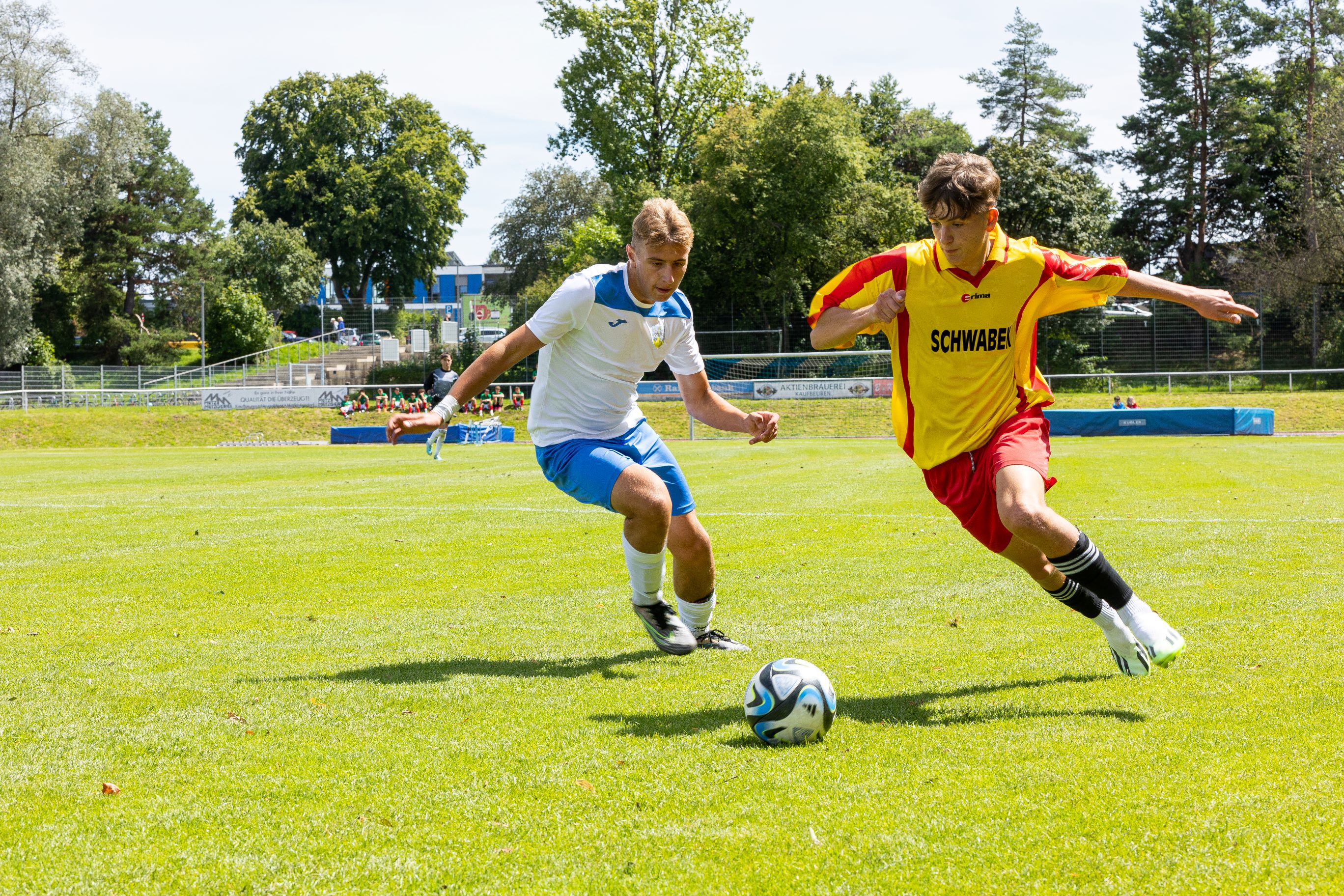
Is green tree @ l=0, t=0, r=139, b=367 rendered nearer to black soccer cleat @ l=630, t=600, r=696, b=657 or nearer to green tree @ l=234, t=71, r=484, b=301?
green tree @ l=234, t=71, r=484, b=301

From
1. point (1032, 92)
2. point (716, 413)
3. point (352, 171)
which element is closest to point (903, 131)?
point (1032, 92)

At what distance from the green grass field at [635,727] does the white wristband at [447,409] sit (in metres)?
1.17

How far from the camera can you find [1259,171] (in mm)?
53875

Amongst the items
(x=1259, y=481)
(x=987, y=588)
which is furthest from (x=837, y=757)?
(x=1259, y=481)

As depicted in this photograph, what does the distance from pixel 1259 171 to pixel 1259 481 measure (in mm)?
47084

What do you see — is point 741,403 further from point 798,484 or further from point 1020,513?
point 1020,513

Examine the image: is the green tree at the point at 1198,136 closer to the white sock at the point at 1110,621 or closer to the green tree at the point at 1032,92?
the green tree at the point at 1032,92

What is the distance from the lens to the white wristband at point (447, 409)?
4.94 meters

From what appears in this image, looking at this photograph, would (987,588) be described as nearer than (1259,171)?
Yes

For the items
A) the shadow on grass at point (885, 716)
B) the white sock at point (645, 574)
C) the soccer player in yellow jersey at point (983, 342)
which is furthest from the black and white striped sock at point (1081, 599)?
the white sock at point (645, 574)

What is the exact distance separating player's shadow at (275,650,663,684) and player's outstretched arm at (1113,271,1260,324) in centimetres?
289

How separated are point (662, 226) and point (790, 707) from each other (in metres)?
2.30

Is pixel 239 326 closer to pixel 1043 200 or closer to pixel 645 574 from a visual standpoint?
pixel 1043 200

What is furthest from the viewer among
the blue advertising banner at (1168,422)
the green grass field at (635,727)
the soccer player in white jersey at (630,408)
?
the blue advertising banner at (1168,422)
